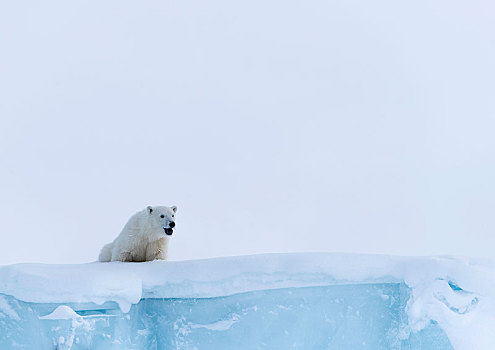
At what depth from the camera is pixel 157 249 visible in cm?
535

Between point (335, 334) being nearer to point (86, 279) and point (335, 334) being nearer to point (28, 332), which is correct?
point (86, 279)

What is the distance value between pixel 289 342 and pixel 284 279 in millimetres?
373

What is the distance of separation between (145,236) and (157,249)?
0.54ft

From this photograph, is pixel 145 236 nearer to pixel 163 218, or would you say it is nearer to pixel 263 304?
pixel 163 218

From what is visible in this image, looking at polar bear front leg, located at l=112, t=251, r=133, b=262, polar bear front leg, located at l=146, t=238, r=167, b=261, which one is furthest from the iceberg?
polar bear front leg, located at l=146, t=238, r=167, b=261

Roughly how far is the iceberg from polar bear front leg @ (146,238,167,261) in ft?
4.13

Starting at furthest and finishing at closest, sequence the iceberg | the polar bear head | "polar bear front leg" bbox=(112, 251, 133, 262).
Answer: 1. the polar bear head
2. "polar bear front leg" bbox=(112, 251, 133, 262)
3. the iceberg

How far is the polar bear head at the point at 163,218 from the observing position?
5.29 m

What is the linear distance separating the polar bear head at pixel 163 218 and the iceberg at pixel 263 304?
1.26 metres

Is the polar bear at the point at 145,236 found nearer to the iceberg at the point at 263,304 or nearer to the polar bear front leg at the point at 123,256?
the polar bear front leg at the point at 123,256

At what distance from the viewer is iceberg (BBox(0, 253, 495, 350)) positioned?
3764 millimetres

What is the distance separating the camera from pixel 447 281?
12.3ft

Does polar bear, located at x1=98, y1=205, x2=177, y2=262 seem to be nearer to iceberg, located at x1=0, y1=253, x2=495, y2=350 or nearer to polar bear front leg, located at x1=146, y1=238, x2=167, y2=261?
polar bear front leg, located at x1=146, y1=238, x2=167, y2=261

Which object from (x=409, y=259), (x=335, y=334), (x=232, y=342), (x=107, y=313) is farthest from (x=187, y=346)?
(x=409, y=259)
